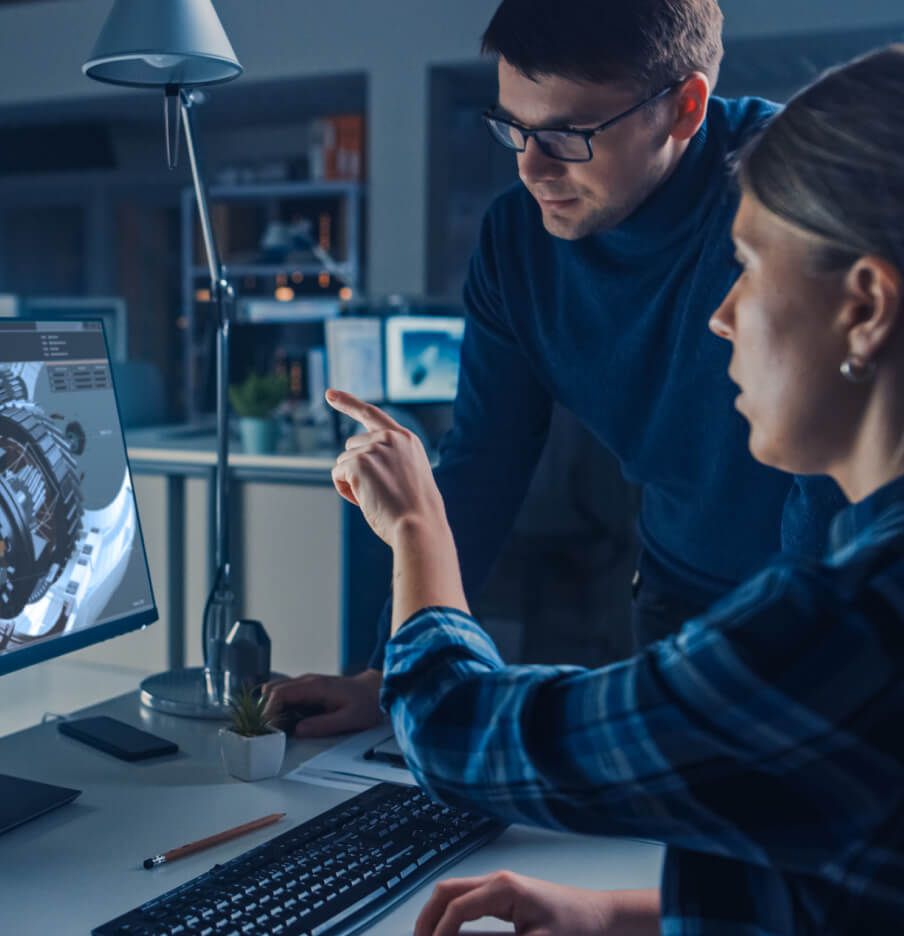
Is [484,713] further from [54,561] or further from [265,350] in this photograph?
[265,350]

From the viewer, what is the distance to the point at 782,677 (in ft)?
1.67

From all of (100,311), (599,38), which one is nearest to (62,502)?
(599,38)

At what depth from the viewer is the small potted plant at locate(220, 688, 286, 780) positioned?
100 cm

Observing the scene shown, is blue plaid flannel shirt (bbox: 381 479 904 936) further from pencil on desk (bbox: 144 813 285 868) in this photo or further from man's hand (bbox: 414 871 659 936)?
pencil on desk (bbox: 144 813 285 868)

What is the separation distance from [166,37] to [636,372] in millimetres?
670

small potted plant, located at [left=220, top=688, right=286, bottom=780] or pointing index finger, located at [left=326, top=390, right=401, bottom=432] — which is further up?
pointing index finger, located at [left=326, top=390, right=401, bottom=432]

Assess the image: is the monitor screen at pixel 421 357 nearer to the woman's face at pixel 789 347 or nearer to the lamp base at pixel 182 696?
the lamp base at pixel 182 696

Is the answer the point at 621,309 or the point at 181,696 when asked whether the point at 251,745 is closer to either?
the point at 181,696

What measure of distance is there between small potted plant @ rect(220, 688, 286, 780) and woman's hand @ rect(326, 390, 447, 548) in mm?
313

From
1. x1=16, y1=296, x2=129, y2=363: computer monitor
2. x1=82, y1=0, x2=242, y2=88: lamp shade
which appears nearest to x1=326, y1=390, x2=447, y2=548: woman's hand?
x1=82, y1=0, x2=242, y2=88: lamp shade

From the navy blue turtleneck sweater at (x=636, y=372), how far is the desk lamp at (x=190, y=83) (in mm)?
207

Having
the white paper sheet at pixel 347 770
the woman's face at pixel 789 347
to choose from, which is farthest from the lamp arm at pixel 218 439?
the woman's face at pixel 789 347

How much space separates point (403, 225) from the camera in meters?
5.41

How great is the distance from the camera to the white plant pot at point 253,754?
1.00m
